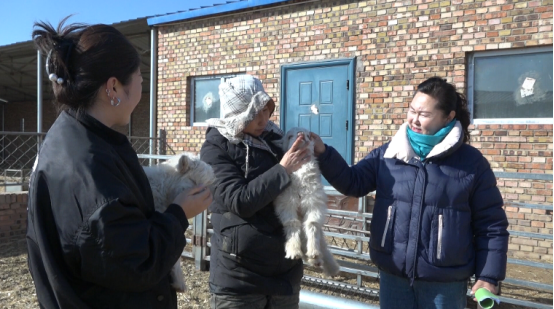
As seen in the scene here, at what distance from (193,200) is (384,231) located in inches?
43.1

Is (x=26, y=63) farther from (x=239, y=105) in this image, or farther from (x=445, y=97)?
(x=445, y=97)

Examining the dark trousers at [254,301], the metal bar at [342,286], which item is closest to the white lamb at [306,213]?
the dark trousers at [254,301]

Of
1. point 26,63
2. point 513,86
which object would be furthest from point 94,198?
point 26,63

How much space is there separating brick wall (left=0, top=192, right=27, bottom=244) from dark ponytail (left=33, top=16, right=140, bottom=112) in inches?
243

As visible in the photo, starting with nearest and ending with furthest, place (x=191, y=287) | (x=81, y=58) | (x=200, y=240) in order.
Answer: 1. (x=81, y=58)
2. (x=191, y=287)
3. (x=200, y=240)

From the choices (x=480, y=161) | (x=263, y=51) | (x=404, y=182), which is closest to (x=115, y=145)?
(x=404, y=182)

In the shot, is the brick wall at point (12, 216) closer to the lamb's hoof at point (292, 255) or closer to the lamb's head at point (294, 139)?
the lamb's head at point (294, 139)

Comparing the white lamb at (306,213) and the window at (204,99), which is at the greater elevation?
the window at (204,99)

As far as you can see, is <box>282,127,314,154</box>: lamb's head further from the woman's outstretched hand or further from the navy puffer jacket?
the navy puffer jacket

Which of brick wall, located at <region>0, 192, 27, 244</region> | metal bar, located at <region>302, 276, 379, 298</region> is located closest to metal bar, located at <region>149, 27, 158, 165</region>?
brick wall, located at <region>0, 192, 27, 244</region>

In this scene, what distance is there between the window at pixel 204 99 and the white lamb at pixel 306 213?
6868 mm

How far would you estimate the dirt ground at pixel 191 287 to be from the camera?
171 inches

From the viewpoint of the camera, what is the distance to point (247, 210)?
2059 millimetres

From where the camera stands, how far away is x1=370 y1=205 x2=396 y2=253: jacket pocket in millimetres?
2143
